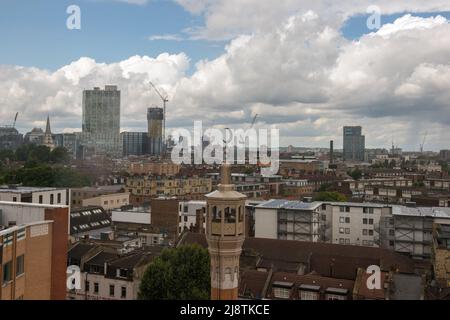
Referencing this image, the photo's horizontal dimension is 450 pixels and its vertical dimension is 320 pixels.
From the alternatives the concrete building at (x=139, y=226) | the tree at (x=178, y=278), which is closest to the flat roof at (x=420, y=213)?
the concrete building at (x=139, y=226)

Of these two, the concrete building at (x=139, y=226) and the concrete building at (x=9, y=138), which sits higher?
the concrete building at (x=9, y=138)

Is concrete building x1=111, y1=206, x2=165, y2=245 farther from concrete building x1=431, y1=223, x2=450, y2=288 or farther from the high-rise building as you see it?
the high-rise building

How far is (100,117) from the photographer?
178250 mm

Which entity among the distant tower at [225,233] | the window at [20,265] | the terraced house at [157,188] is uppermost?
the distant tower at [225,233]

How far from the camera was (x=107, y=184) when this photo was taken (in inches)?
3819

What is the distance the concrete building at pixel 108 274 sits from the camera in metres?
29.1

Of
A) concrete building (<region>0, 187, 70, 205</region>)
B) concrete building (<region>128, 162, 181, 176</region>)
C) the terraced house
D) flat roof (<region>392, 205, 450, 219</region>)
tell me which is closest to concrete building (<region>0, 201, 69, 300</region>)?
concrete building (<region>0, 187, 70, 205</region>)

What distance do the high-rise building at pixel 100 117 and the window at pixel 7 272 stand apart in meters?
160

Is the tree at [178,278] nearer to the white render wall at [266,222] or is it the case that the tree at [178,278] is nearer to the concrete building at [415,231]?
the white render wall at [266,222]

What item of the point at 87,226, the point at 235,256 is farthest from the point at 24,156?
the point at 235,256

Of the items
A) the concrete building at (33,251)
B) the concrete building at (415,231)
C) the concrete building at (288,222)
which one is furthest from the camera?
the concrete building at (288,222)

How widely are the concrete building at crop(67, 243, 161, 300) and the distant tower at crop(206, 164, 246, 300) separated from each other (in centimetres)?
1617

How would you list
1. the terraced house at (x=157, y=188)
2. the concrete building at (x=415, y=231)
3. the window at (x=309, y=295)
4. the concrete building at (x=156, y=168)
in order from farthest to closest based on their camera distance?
the concrete building at (x=156, y=168) → the terraced house at (x=157, y=188) → the concrete building at (x=415, y=231) → the window at (x=309, y=295)

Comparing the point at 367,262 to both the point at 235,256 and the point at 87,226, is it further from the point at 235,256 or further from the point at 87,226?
the point at 87,226
